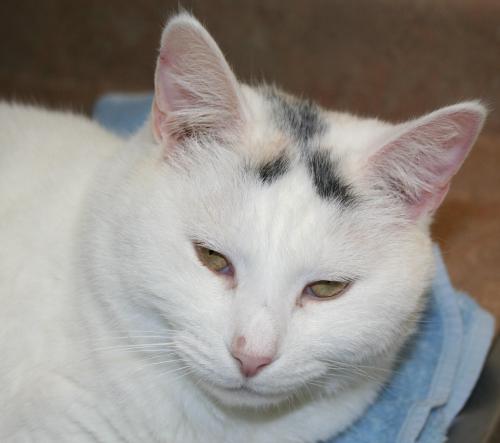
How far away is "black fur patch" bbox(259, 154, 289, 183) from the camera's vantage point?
4.47 feet

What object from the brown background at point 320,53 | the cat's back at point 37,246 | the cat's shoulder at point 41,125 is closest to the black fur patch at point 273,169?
the cat's back at point 37,246

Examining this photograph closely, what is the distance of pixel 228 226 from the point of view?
1312 millimetres

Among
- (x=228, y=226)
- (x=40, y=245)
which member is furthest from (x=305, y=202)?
(x=40, y=245)

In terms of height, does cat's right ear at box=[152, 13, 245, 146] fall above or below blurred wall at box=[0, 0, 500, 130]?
below

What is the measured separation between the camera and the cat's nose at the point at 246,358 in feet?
4.09

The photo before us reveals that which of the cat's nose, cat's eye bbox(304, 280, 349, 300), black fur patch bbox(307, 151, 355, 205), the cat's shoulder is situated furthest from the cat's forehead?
the cat's shoulder

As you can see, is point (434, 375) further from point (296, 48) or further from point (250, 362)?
point (296, 48)

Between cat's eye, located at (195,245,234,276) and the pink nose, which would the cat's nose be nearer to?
the pink nose

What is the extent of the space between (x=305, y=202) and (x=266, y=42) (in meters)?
1.84

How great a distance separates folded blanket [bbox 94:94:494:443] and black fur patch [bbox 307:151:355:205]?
0.54 metres

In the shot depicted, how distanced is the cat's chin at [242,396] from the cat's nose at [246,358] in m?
0.09

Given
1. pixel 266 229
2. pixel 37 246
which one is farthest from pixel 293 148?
pixel 37 246

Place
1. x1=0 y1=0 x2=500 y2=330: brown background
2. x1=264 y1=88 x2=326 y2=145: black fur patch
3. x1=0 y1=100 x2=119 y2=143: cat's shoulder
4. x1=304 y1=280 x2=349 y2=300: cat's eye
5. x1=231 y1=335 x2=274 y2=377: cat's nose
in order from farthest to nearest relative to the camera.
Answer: x1=0 y1=0 x2=500 y2=330: brown background < x1=0 y1=100 x2=119 y2=143: cat's shoulder < x1=264 y1=88 x2=326 y2=145: black fur patch < x1=304 y1=280 x2=349 y2=300: cat's eye < x1=231 y1=335 x2=274 y2=377: cat's nose

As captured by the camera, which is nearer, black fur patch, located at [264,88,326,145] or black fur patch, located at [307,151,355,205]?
black fur patch, located at [307,151,355,205]
